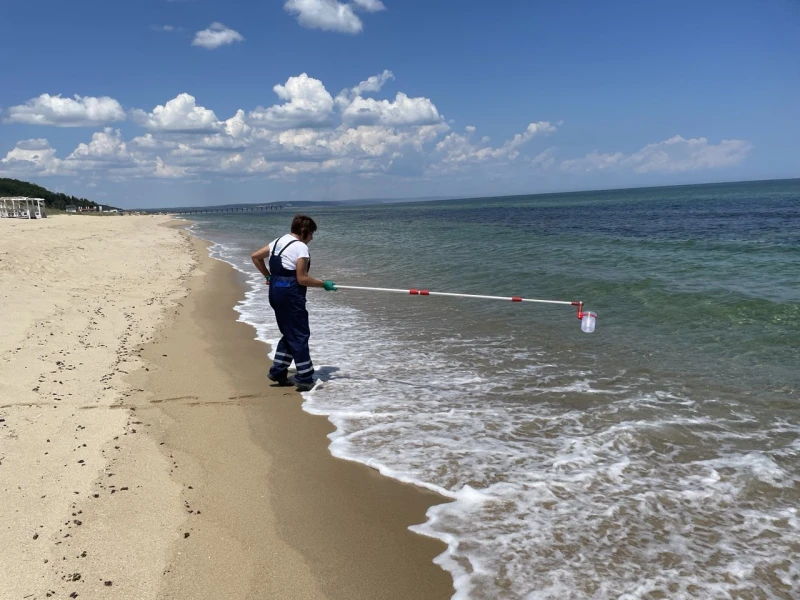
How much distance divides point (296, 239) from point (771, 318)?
9103 millimetres

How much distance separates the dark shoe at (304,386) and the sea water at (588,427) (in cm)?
26

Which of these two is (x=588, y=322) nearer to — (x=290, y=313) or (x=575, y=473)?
(x=575, y=473)

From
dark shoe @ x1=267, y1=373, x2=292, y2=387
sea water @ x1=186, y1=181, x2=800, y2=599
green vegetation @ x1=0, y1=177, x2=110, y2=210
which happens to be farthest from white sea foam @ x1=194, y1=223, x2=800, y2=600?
green vegetation @ x1=0, y1=177, x2=110, y2=210

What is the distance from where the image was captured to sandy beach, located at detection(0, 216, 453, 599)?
321 cm

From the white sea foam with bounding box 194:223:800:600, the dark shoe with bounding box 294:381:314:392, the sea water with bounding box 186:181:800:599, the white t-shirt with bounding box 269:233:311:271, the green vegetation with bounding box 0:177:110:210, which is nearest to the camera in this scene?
the white sea foam with bounding box 194:223:800:600

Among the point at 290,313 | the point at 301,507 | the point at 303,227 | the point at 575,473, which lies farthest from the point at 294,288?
the point at 575,473

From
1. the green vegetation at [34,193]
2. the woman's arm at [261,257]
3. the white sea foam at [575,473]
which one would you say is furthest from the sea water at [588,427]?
the green vegetation at [34,193]

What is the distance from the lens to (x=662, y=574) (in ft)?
10.9

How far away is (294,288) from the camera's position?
21.8 feet

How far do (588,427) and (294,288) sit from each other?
3.72m

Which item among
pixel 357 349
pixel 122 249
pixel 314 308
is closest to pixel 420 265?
pixel 314 308

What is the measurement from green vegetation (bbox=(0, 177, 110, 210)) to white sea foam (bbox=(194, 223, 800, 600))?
333ft

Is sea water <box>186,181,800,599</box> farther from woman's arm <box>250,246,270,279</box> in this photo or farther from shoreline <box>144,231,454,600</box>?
woman's arm <box>250,246,270,279</box>

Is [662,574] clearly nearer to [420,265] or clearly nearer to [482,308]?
[482,308]
